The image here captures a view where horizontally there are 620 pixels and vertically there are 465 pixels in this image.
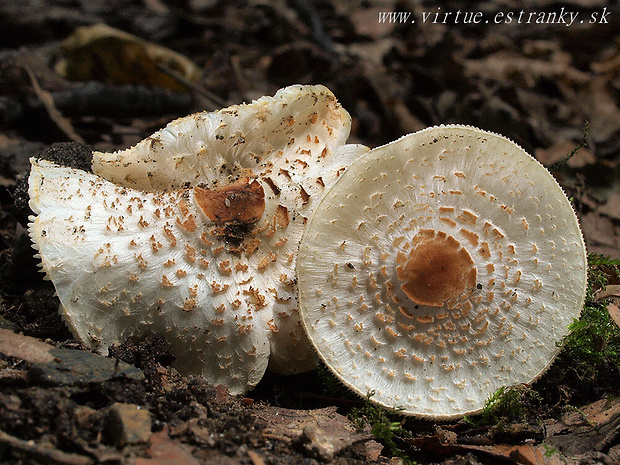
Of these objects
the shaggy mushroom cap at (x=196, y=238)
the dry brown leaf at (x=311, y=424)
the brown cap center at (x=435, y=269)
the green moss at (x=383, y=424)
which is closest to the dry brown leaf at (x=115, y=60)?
the shaggy mushroom cap at (x=196, y=238)

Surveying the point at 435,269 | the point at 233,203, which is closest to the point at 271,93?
the point at 233,203

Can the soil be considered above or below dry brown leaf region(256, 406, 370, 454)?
above

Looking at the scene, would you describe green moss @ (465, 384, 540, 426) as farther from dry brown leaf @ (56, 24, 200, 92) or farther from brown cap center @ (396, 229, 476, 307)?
dry brown leaf @ (56, 24, 200, 92)

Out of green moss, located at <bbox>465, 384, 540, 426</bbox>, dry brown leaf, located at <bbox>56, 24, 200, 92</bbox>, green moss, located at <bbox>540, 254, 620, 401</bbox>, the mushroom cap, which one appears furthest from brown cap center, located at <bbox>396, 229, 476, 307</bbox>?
dry brown leaf, located at <bbox>56, 24, 200, 92</bbox>

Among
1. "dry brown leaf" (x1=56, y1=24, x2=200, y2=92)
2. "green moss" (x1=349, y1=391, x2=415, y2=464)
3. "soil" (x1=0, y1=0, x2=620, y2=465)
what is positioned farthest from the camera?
"dry brown leaf" (x1=56, y1=24, x2=200, y2=92)

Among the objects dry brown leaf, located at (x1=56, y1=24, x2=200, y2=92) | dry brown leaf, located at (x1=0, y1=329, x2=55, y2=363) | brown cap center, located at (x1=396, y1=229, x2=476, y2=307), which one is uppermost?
dry brown leaf, located at (x1=56, y1=24, x2=200, y2=92)
